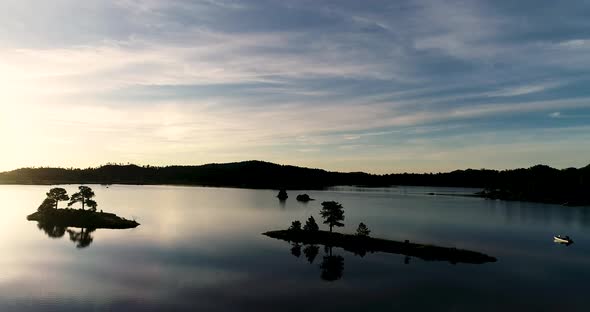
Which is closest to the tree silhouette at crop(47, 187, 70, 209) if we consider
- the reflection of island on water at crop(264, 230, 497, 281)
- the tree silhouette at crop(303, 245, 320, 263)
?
the reflection of island on water at crop(264, 230, 497, 281)

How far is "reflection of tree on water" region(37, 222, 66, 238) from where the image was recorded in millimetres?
112688

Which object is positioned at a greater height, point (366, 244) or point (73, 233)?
point (366, 244)

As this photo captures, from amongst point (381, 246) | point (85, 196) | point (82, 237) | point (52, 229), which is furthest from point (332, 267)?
point (85, 196)

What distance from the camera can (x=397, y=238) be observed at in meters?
106

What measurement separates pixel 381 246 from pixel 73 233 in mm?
83011

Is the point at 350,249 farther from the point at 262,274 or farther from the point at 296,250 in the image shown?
the point at 262,274

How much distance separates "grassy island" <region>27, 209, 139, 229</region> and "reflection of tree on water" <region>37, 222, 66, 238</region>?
2889 millimetres

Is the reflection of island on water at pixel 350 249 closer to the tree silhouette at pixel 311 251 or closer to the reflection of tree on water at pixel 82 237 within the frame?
the tree silhouette at pixel 311 251

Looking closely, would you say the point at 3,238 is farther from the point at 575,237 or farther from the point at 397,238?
the point at 575,237

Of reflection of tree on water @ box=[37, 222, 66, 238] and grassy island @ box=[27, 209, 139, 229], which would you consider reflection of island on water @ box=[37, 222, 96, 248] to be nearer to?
reflection of tree on water @ box=[37, 222, 66, 238]

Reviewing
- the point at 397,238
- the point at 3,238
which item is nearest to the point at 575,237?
Result: the point at 397,238

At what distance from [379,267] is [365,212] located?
99.1 m

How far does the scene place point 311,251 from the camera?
90.3 meters

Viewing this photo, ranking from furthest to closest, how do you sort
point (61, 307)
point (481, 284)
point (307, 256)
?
point (307, 256), point (481, 284), point (61, 307)
